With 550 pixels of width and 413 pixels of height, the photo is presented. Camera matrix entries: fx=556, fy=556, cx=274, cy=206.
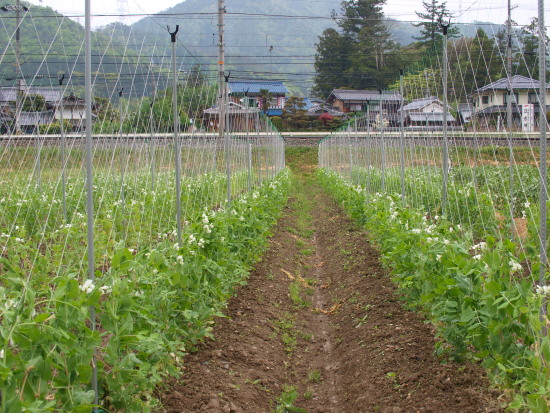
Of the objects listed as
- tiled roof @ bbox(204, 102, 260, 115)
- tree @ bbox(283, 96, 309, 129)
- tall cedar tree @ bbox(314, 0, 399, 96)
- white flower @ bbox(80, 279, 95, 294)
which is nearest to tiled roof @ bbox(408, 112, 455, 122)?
tiled roof @ bbox(204, 102, 260, 115)

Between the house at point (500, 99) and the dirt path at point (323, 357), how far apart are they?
8.54 ft

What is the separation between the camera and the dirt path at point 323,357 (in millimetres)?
3721

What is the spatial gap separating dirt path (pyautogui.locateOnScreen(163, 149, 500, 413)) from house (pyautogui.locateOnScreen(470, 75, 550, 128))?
260cm

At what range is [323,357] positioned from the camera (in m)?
5.18

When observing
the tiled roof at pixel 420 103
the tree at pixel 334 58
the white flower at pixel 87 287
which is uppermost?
the tree at pixel 334 58

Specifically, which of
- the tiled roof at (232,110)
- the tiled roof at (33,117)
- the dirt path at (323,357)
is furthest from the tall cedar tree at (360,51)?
the dirt path at (323,357)

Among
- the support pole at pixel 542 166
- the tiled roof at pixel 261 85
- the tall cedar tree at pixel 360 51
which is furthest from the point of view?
the tiled roof at pixel 261 85

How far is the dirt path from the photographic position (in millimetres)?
3721

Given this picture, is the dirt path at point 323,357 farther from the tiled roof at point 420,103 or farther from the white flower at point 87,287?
the tiled roof at point 420,103

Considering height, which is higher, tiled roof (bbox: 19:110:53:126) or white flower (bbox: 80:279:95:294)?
tiled roof (bbox: 19:110:53:126)

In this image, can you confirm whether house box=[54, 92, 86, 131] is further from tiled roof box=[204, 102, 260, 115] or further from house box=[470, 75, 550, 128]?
house box=[470, 75, 550, 128]

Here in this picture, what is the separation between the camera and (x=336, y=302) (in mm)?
6754

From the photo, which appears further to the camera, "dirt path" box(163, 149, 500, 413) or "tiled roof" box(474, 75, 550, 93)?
"tiled roof" box(474, 75, 550, 93)

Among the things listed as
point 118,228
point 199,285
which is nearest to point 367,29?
point 118,228
